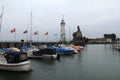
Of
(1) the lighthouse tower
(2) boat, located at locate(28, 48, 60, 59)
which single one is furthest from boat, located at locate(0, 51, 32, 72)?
(1) the lighthouse tower

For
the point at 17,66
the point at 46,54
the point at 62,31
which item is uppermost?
the point at 62,31

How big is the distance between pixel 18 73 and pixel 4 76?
102 inches

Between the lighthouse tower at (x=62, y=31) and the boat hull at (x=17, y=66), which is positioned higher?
the lighthouse tower at (x=62, y=31)

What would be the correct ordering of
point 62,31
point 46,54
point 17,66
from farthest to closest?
1. point 62,31
2. point 46,54
3. point 17,66

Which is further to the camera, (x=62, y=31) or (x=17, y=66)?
(x=62, y=31)

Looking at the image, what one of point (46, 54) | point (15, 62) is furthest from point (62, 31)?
point (15, 62)

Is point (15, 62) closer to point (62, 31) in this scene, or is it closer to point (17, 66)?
point (17, 66)

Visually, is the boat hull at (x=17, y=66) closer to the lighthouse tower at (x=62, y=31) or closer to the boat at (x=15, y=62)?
the boat at (x=15, y=62)

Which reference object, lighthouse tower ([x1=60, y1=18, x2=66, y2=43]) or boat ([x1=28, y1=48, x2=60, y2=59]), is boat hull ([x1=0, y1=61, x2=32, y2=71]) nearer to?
boat ([x1=28, y1=48, x2=60, y2=59])

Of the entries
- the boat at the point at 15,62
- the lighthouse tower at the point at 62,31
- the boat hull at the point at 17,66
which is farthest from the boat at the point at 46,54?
the lighthouse tower at the point at 62,31

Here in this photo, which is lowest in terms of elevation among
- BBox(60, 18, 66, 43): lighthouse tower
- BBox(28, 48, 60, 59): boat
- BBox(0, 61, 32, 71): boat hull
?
BBox(0, 61, 32, 71): boat hull

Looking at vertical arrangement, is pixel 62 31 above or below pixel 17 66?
above

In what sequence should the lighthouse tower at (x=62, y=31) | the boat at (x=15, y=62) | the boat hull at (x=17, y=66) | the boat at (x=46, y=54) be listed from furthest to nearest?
the lighthouse tower at (x=62, y=31), the boat at (x=46, y=54), the boat at (x=15, y=62), the boat hull at (x=17, y=66)

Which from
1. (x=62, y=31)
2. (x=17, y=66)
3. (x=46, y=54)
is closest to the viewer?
(x=17, y=66)
